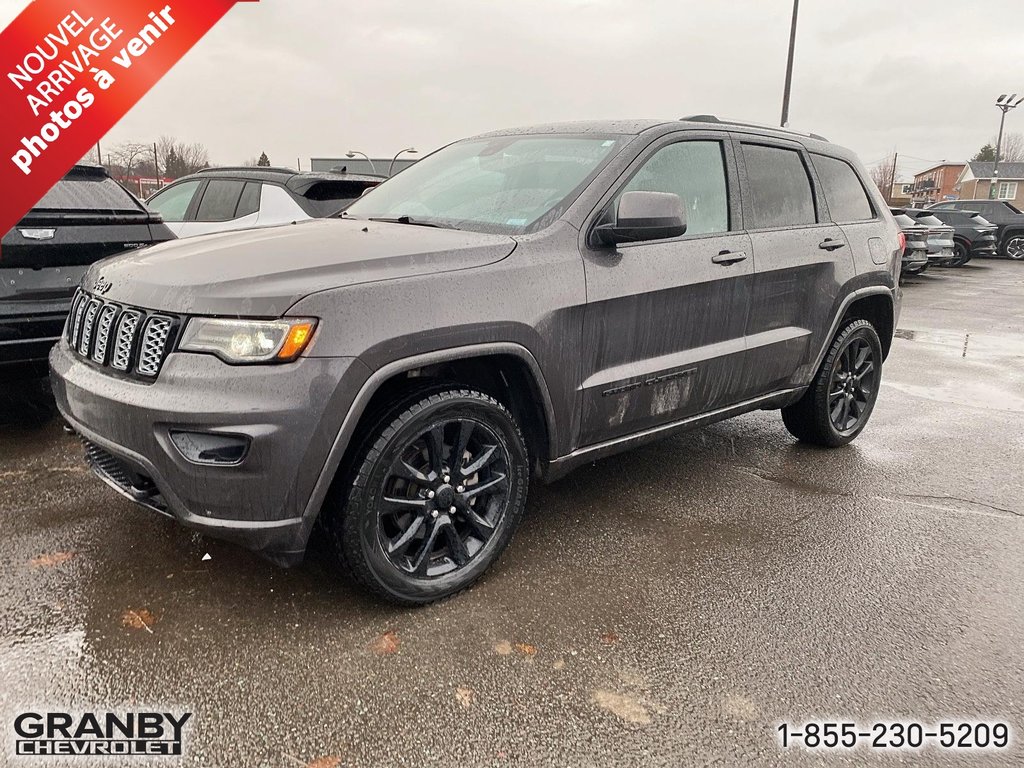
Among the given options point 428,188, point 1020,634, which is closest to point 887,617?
point 1020,634

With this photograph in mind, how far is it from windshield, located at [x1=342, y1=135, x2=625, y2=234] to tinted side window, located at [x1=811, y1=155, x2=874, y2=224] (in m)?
1.66

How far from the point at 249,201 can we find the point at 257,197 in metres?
0.11

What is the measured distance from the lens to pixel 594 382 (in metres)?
3.07

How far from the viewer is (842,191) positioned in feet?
14.7

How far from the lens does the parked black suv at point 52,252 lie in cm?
386

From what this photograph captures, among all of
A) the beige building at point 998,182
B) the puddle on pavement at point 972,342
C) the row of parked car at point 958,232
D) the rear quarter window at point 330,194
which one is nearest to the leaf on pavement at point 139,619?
the rear quarter window at point 330,194

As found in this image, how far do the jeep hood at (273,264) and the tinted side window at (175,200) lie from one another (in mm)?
5214

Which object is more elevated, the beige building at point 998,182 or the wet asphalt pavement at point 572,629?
the beige building at point 998,182

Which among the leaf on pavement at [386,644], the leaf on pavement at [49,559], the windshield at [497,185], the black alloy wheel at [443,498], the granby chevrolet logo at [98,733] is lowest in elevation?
the granby chevrolet logo at [98,733]

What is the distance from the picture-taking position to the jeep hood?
2.34m

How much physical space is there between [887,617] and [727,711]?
939 mm

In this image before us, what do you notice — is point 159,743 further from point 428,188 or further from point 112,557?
point 428,188

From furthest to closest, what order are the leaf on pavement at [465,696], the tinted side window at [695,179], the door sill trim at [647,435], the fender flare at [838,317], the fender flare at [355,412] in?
the fender flare at [838,317] → the tinted side window at [695,179] → the door sill trim at [647,435] → the fender flare at [355,412] → the leaf on pavement at [465,696]

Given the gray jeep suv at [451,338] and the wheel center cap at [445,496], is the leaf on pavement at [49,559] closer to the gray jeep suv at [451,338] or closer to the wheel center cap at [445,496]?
the gray jeep suv at [451,338]
